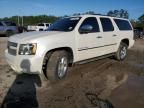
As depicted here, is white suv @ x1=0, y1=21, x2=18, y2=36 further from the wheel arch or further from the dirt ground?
the wheel arch

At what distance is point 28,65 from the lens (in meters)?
6.04

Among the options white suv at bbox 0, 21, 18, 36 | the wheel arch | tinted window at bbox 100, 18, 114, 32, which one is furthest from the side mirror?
white suv at bbox 0, 21, 18, 36

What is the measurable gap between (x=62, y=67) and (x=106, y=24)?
9.45 feet

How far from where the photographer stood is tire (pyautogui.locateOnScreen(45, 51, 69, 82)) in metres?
6.43

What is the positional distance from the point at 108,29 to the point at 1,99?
4982 millimetres

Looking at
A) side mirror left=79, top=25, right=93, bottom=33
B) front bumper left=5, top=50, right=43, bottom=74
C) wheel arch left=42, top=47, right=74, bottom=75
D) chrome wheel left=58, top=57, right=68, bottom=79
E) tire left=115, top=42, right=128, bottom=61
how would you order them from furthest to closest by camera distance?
tire left=115, top=42, right=128, bottom=61
side mirror left=79, top=25, right=93, bottom=33
chrome wheel left=58, top=57, right=68, bottom=79
wheel arch left=42, top=47, right=74, bottom=75
front bumper left=5, top=50, right=43, bottom=74

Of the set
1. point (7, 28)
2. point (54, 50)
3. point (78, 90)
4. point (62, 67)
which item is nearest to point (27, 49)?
point (54, 50)

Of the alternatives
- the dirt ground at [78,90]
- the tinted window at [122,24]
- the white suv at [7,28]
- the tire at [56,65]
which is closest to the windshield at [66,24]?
the tire at [56,65]

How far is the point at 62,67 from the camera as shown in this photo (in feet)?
22.6

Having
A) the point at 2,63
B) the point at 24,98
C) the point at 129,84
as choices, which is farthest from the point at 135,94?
the point at 2,63

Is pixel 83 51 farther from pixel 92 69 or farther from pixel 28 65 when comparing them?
pixel 28 65

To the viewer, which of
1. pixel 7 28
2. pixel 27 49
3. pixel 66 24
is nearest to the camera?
pixel 27 49

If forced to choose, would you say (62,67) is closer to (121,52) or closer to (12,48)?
(12,48)

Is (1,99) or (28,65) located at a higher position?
(28,65)
